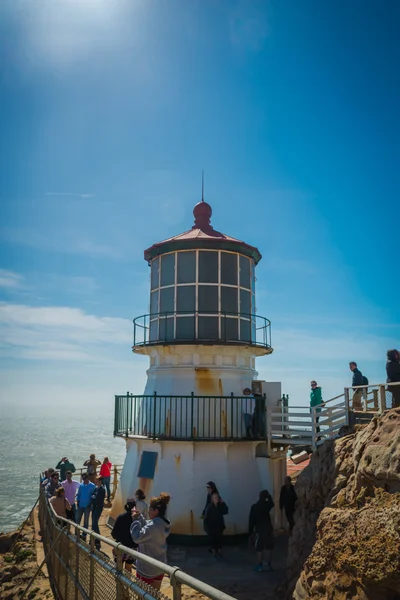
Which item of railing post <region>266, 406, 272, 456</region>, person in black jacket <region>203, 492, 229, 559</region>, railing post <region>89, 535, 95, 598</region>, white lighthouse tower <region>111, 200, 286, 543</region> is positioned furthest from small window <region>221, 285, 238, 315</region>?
railing post <region>89, 535, 95, 598</region>

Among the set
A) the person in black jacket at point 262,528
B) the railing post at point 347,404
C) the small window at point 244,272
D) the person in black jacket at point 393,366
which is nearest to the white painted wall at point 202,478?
the person in black jacket at point 262,528

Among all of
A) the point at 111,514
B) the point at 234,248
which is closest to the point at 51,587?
the point at 111,514

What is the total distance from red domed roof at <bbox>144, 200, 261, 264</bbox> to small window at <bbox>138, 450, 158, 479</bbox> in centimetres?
680

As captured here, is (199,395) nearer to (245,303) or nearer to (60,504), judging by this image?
(245,303)

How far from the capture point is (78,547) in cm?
754

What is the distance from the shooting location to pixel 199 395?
15.6 meters

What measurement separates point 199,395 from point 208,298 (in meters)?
3.25

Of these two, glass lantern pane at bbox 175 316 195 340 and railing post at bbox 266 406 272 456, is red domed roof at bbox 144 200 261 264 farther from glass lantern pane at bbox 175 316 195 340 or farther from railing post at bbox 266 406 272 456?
railing post at bbox 266 406 272 456

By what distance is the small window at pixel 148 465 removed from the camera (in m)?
15.0

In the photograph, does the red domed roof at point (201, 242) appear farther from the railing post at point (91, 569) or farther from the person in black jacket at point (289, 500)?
the railing post at point (91, 569)

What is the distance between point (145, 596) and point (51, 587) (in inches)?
277

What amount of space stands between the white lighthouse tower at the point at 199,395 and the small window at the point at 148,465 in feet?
0.10

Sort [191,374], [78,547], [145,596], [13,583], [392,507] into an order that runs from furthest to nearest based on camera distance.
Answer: [191,374] → [13,583] → [78,547] → [392,507] → [145,596]

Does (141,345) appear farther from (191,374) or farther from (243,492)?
(243,492)
